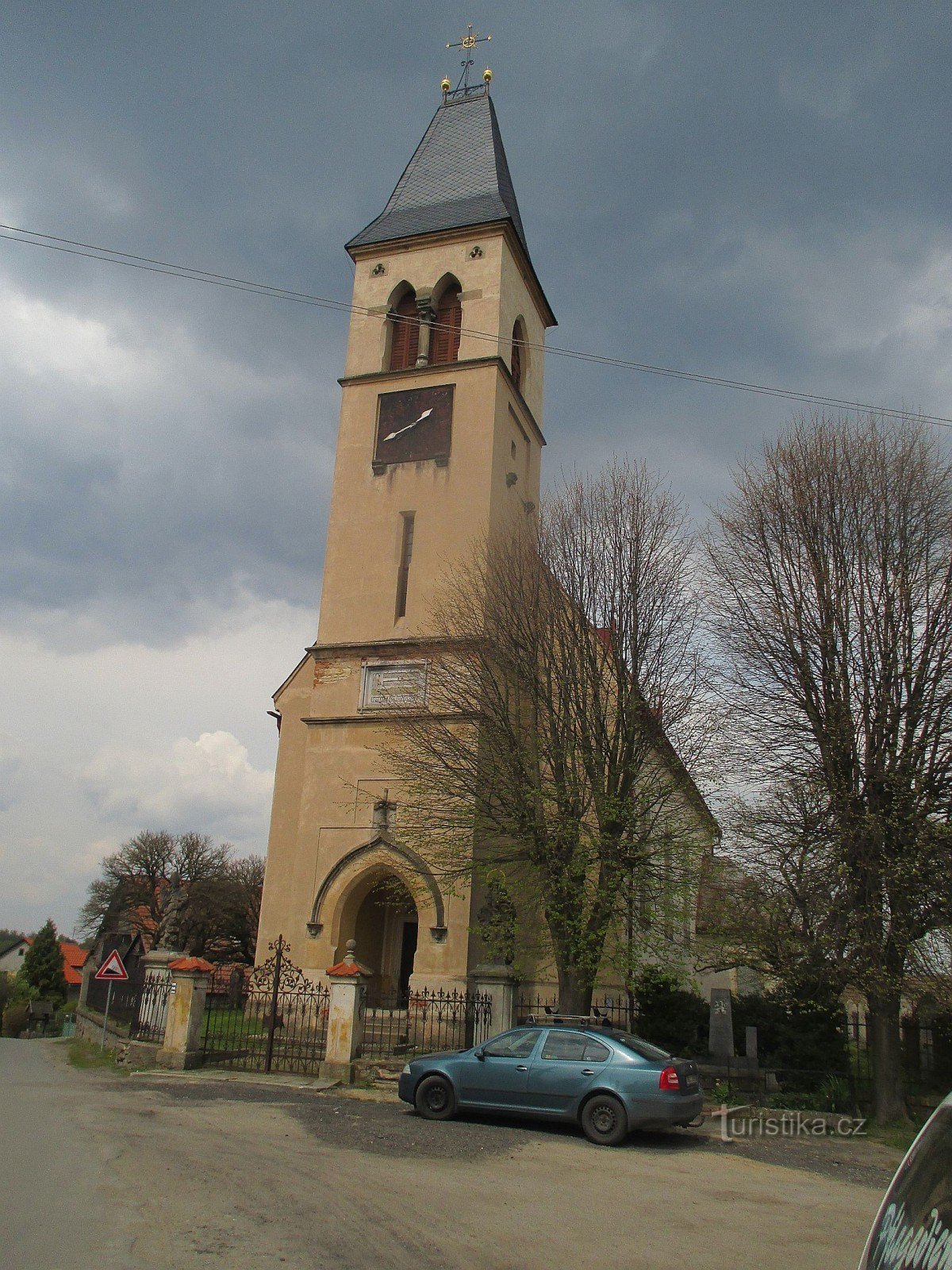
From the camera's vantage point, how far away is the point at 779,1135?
12.2 meters

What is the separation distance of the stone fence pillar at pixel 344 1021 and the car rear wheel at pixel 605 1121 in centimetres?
489

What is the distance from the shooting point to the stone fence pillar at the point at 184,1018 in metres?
15.0

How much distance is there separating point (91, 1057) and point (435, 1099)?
10280 mm

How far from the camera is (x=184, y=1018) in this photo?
49.8 feet

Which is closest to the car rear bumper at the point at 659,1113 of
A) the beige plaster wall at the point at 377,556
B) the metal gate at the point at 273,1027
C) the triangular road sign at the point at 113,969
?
the metal gate at the point at 273,1027

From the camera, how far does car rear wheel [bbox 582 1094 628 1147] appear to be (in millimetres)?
10125

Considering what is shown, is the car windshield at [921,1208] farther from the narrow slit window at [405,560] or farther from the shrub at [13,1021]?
the shrub at [13,1021]

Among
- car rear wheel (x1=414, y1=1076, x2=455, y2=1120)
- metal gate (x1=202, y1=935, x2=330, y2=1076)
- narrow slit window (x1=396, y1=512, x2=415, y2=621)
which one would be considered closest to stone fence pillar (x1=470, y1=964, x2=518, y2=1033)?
metal gate (x1=202, y1=935, x2=330, y2=1076)

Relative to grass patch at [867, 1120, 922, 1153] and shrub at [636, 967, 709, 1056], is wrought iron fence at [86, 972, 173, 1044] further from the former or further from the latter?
grass patch at [867, 1120, 922, 1153]

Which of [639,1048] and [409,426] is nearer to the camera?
[639,1048]

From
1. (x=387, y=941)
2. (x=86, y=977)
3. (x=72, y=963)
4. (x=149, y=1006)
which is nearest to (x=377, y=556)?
(x=387, y=941)

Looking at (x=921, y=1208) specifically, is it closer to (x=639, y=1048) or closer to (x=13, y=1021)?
(x=639, y=1048)

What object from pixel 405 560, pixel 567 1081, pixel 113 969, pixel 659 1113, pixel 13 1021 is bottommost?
pixel 13 1021

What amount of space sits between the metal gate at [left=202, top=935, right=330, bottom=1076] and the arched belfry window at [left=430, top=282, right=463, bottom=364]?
14497 millimetres
